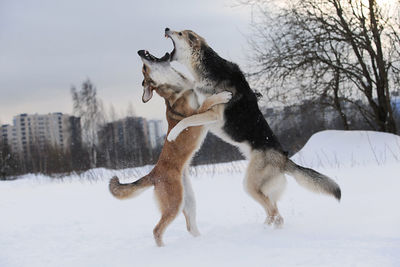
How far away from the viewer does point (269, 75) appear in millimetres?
12445

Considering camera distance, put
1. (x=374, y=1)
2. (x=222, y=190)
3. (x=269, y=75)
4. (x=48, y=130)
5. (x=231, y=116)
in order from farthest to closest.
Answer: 1. (x=48, y=130)
2. (x=269, y=75)
3. (x=374, y=1)
4. (x=222, y=190)
5. (x=231, y=116)

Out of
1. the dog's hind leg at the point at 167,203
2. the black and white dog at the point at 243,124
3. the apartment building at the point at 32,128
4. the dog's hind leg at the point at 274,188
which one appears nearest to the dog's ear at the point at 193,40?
the black and white dog at the point at 243,124

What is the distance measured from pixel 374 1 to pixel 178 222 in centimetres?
1042

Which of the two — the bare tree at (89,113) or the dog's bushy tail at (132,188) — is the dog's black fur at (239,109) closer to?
the dog's bushy tail at (132,188)

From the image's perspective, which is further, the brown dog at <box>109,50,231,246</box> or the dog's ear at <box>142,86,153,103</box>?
the dog's ear at <box>142,86,153,103</box>

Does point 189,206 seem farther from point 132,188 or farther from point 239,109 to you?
point 239,109

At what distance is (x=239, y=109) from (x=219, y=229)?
1.30 m

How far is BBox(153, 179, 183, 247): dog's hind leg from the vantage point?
343 cm

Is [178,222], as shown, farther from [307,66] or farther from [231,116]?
[307,66]

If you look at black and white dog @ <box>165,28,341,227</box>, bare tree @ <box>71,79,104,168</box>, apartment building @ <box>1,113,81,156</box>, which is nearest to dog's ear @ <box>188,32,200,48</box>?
black and white dog @ <box>165,28,341,227</box>

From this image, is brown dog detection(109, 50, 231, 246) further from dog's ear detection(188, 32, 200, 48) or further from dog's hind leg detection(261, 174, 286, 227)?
dog's hind leg detection(261, 174, 286, 227)

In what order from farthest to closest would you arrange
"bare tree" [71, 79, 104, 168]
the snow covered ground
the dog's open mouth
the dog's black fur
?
"bare tree" [71, 79, 104, 168] → the dog's open mouth → the dog's black fur → the snow covered ground

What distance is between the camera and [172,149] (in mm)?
3605

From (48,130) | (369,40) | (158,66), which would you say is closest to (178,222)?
(158,66)
